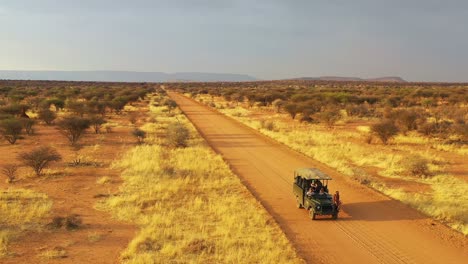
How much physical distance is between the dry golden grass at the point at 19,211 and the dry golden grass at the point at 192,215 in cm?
206

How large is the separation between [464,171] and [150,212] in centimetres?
1592

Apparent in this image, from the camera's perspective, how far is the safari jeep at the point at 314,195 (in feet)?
44.6

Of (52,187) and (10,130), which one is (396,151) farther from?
(10,130)

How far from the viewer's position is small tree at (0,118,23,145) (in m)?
29.5

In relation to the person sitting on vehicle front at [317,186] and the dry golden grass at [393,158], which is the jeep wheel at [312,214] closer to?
the person sitting on vehicle front at [317,186]

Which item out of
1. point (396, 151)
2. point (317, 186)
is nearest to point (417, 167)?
point (396, 151)

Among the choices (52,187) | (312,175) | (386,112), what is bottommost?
(52,187)

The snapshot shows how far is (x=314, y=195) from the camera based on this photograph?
14.1m

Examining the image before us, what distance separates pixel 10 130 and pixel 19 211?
17879 mm

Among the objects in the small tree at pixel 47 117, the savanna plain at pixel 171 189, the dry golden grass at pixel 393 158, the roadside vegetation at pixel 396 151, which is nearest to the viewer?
the savanna plain at pixel 171 189

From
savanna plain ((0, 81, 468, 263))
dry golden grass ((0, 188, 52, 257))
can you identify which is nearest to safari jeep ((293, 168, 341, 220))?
savanna plain ((0, 81, 468, 263))

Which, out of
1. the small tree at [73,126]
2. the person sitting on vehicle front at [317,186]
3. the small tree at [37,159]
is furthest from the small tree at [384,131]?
the small tree at [37,159]

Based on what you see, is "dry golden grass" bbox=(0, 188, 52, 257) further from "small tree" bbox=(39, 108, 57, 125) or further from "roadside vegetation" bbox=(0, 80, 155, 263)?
"small tree" bbox=(39, 108, 57, 125)

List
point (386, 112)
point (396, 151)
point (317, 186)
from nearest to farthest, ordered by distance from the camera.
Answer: point (317, 186), point (396, 151), point (386, 112)
